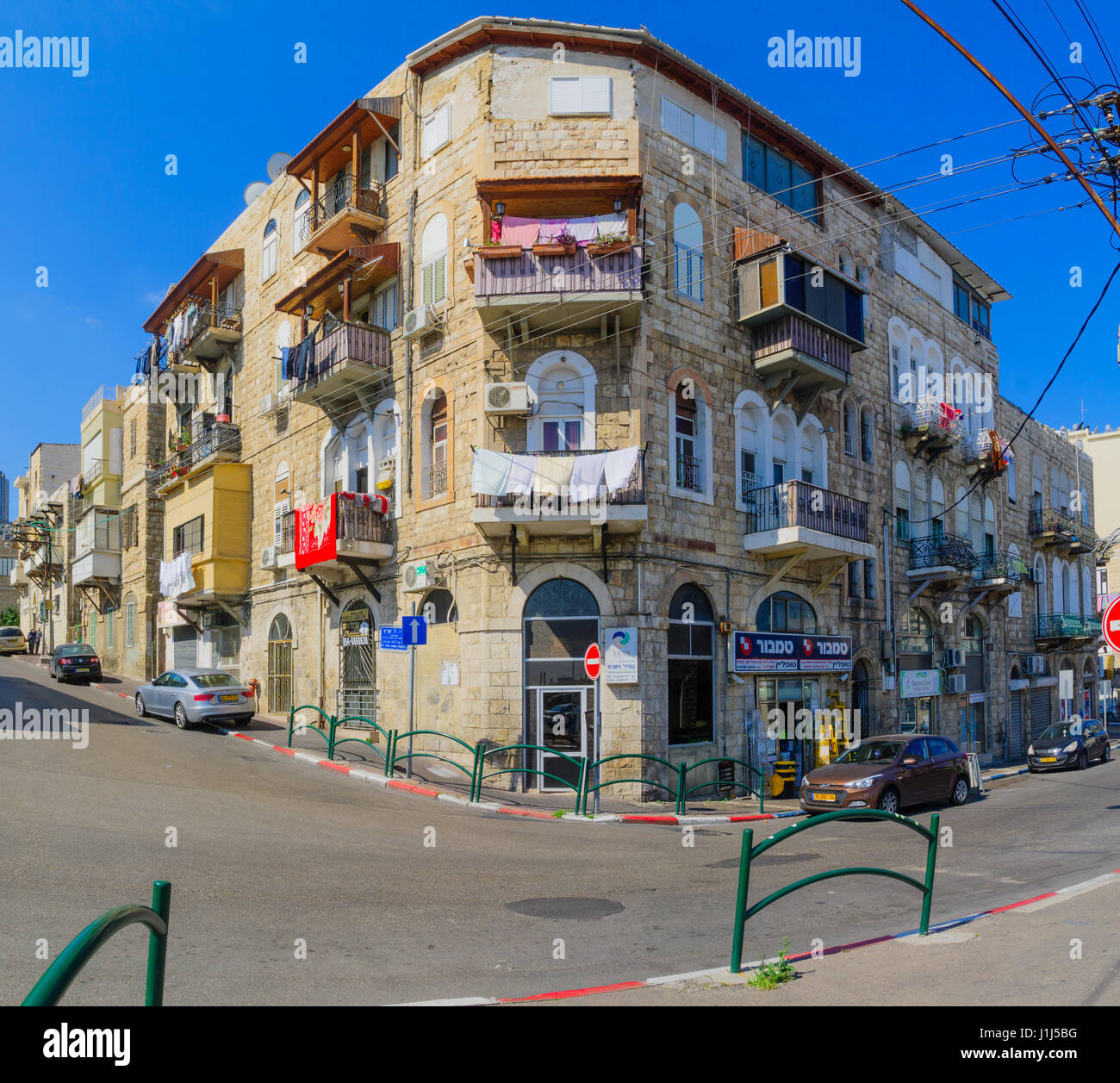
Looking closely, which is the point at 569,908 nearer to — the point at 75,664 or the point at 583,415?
the point at 583,415

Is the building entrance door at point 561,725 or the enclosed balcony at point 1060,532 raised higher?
the enclosed balcony at point 1060,532

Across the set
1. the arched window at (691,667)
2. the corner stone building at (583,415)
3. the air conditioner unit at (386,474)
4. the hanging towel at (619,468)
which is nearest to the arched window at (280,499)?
the corner stone building at (583,415)

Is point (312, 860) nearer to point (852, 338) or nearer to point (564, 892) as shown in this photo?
point (564, 892)

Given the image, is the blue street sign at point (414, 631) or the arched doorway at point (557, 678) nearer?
the blue street sign at point (414, 631)

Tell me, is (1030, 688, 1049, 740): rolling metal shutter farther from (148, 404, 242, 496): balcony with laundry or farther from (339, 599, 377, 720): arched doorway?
(148, 404, 242, 496): balcony with laundry

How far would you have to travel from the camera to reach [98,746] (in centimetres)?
1859

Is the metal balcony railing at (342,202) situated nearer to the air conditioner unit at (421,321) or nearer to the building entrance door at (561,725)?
the air conditioner unit at (421,321)

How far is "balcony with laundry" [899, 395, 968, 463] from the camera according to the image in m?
29.8

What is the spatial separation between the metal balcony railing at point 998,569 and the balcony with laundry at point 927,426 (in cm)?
409

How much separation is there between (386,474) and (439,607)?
4293mm

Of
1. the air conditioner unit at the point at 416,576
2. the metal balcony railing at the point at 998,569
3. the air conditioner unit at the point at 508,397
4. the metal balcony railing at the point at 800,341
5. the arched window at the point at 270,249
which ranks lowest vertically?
the air conditioner unit at the point at 416,576

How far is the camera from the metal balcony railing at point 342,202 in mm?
24062

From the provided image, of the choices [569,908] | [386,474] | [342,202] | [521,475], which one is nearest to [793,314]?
[521,475]
